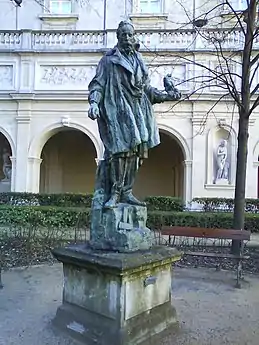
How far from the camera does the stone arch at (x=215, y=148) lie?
15.1 metres

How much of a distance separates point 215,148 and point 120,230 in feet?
40.8

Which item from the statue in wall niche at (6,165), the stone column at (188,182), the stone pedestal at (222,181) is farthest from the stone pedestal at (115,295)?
the statue in wall niche at (6,165)

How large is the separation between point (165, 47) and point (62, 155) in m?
8.67


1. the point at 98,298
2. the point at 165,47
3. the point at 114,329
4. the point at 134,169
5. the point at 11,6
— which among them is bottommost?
the point at 114,329

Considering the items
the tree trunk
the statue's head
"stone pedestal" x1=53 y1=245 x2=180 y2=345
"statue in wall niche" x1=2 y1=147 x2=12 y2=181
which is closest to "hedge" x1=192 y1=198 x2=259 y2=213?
the tree trunk

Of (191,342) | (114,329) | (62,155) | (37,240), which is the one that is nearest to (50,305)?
(114,329)

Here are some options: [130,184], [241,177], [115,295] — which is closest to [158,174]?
[241,177]

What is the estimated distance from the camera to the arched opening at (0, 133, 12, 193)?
17578 mm

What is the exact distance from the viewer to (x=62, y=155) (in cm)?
2073

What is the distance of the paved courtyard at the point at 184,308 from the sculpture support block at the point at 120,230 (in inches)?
36.6

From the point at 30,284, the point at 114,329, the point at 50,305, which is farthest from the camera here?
the point at 30,284

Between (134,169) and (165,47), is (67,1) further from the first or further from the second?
(134,169)

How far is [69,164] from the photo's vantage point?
20.8m

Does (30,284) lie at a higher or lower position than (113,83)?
lower
